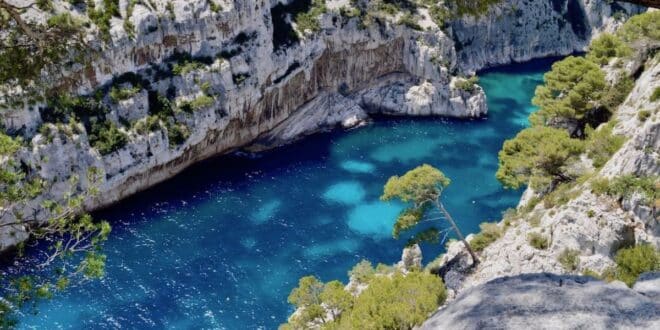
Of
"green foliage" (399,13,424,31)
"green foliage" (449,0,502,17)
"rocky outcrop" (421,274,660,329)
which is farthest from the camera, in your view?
"green foliage" (399,13,424,31)

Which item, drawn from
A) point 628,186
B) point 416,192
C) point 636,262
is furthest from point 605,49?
point 636,262

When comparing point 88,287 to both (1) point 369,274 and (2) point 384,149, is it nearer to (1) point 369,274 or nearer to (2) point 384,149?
(1) point 369,274

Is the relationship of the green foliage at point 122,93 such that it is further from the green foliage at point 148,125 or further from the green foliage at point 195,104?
the green foliage at point 195,104

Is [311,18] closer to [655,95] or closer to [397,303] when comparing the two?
[655,95]

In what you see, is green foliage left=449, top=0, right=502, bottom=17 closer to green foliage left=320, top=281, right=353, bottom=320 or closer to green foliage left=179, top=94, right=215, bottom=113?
green foliage left=320, top=281, right=353, bottom=320

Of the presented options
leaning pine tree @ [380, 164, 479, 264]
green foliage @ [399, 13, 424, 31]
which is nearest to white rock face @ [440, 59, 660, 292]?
leaning pine tree @ [380, 164, 479, 264]

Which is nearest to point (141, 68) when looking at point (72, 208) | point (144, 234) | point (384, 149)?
point (144, 234)
